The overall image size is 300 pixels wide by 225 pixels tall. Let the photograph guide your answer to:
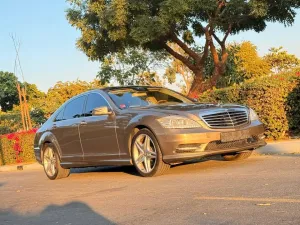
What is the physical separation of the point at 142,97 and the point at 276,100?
152 inches

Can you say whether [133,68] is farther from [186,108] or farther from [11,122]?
[186,108]

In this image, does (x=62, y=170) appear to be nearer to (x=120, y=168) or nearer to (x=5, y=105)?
(x=120, y=168)

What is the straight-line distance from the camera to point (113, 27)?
21312 millimetres

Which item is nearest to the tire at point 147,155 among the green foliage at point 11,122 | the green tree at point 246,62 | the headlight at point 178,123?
the headlight at point 178,123

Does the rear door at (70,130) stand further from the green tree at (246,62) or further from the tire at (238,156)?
the green tree at (246,62)

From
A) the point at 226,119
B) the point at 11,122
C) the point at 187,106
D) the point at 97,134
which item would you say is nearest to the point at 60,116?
the point at 97,134

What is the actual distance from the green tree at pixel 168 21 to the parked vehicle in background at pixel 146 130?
33.5 feet

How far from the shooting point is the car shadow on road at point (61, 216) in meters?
5.68

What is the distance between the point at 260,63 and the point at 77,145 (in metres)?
33.7

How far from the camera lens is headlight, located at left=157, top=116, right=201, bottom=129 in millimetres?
7804

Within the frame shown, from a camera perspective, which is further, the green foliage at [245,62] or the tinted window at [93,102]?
the green foliage at [245,62]

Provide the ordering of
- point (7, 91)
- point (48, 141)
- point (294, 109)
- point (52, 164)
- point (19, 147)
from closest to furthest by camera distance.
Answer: point (52, 164) → point (48, 141) → point (294, 109) → point (19, 147) → point (7, 91)

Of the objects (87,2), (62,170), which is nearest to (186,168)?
(62,170)

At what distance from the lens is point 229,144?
8.06 m
